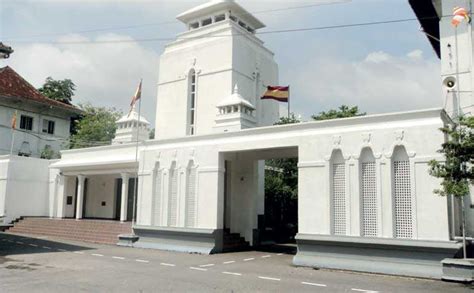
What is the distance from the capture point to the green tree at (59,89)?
48750mm

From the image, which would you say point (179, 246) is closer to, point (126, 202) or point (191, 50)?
point (126, 202)

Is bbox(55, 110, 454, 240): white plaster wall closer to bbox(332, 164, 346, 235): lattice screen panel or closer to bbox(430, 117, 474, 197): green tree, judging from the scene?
bbox(332, 164, 346, 235): lattice screen panel

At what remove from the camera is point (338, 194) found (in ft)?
46.6

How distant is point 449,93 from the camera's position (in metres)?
16.8

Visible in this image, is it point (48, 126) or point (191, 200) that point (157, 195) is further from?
point (48, 126)

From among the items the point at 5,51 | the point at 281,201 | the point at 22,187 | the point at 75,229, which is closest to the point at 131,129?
the point at 75,229

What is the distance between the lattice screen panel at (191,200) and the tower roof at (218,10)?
11.6 m

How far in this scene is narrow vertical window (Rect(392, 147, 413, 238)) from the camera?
1281cm

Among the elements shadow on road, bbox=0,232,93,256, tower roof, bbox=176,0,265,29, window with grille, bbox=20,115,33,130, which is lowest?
shadow on road, bbox=0,232,93,256

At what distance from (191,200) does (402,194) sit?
852cm

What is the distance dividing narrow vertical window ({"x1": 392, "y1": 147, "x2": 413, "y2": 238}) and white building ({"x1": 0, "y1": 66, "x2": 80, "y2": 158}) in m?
30.2

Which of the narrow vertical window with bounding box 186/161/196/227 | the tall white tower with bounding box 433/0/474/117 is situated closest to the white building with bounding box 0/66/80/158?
the narrow vertical window with bounding box 186/161/196/227

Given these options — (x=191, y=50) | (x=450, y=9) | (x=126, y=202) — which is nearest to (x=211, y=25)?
(x=191, y=50)

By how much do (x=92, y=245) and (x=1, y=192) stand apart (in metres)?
10.5
